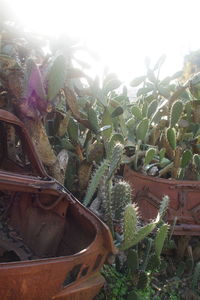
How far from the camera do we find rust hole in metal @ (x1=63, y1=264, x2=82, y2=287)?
189cm

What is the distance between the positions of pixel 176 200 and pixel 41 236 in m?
1.45

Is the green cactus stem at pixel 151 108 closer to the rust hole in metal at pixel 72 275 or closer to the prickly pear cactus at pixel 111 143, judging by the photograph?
the prickly pear cactus at pixel 111 143

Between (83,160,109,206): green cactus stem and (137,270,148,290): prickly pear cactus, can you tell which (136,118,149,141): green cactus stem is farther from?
(137,270,148,290): prickly pear cactus

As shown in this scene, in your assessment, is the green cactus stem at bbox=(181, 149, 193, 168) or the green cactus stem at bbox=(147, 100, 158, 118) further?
the green cactus stem at bbox=(147, 100, 158, 118)

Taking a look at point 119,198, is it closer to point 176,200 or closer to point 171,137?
point 176,200

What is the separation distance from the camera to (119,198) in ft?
9.37

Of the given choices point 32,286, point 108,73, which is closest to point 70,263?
point 32,286

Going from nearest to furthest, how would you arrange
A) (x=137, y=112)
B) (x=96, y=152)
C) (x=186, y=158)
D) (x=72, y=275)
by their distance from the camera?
(x=72, y=275) → (x=96, y=152) → (x=186, y=158) → (x=137, y=112)

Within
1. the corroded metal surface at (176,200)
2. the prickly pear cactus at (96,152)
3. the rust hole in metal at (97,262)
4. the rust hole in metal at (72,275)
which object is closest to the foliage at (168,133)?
the corroded metal surface at (176,200)

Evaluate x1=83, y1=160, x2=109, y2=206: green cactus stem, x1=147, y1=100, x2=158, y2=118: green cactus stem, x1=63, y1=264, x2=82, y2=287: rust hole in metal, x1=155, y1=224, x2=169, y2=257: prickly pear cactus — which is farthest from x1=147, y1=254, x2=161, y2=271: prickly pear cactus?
x1=147, y1=100, x2=158, y2=118: green cactus stem

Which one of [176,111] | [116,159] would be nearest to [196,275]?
[116,159]

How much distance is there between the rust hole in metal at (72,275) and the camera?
6.20ft

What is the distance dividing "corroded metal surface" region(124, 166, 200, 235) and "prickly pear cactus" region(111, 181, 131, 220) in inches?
22.7

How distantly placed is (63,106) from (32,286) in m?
2.31
